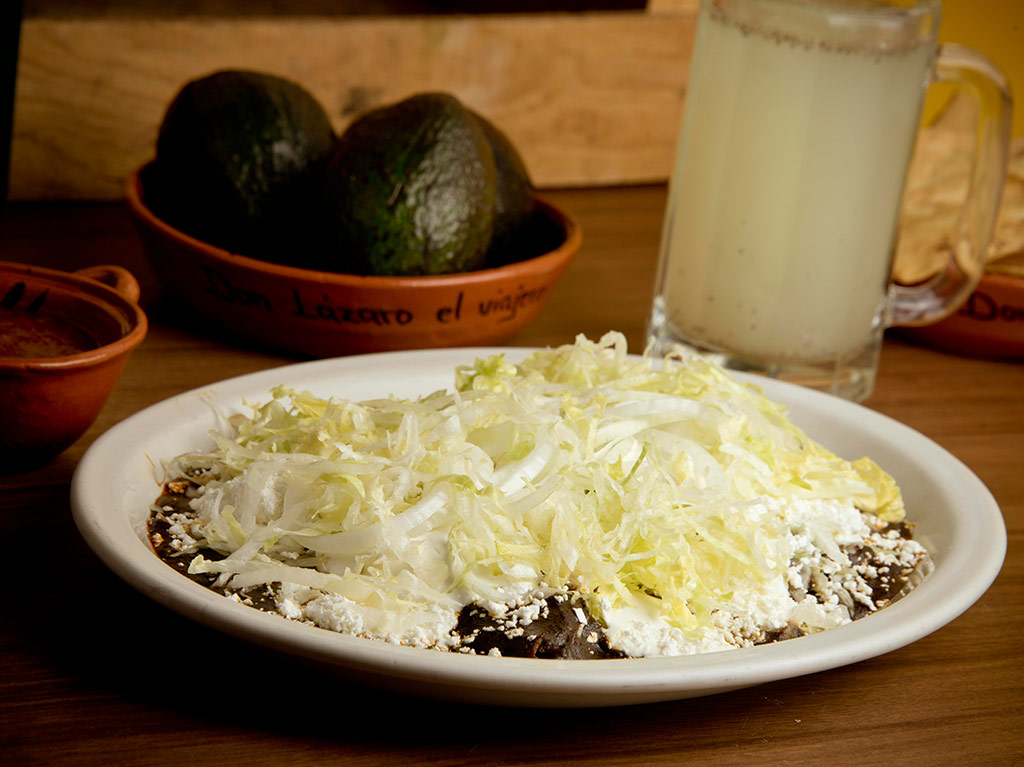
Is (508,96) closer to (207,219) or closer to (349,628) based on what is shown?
(207,219)

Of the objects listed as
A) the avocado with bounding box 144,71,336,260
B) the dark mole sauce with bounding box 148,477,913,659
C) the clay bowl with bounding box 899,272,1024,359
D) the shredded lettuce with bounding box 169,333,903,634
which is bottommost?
the clay bowl with bounding box 899,272,1024,359

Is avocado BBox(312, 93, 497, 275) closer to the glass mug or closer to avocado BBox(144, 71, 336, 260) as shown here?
avocado BBox(144, 71, 336, 260)

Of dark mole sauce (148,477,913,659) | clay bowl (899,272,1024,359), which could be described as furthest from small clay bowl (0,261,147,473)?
clay bowl (899,272,1024,359)

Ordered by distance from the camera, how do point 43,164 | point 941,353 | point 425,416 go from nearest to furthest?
point 425,416 < point 941,353 < point 43,164

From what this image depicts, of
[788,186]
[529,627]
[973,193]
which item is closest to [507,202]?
[788,186]

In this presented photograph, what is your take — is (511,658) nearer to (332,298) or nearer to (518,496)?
(518,496)

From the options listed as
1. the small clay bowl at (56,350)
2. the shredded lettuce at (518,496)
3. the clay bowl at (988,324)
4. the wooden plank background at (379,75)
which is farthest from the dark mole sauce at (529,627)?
the wooden plank background at (379,75)

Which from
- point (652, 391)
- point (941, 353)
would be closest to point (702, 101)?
point (652, 391)
